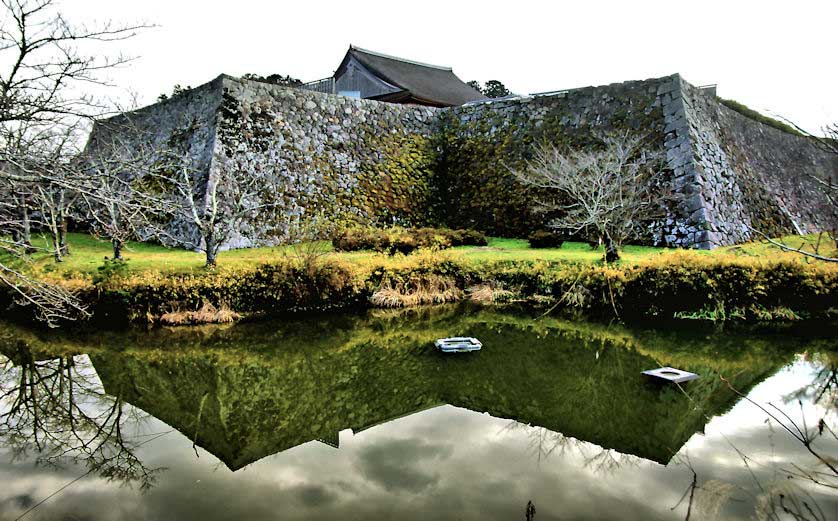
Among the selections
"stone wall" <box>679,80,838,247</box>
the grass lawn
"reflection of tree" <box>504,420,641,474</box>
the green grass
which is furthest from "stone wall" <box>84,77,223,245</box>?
the green grass

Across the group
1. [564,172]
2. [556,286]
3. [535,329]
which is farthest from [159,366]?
[564,172]

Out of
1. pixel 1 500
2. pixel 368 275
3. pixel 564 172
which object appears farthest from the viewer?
pixel 564 172

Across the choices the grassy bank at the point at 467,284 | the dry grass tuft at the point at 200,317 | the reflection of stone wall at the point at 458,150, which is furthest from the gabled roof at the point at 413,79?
the dry grass tuft at the point at 200,317

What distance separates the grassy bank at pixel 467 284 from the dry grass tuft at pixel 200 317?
12cm

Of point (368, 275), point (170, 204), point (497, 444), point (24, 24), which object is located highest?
point (24, 24)

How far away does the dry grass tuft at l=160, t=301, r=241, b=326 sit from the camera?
9.51 m

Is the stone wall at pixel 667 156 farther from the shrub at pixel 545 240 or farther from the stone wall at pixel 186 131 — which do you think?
the stone wall at pixel 186 131

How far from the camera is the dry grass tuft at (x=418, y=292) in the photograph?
11133mm

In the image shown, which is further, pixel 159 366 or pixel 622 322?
pixel 622 322

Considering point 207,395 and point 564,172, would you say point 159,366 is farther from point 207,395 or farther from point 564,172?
point 564,172

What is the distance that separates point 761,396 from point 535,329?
357cm

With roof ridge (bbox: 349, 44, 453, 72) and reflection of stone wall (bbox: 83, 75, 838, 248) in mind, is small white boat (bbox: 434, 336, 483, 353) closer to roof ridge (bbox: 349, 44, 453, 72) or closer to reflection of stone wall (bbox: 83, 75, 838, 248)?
reflection of stone wall (bbox: 83, 75, 838, 248)

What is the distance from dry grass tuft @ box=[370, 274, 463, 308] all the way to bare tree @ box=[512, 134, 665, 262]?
368 centimetres

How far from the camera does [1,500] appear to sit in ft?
13.9
